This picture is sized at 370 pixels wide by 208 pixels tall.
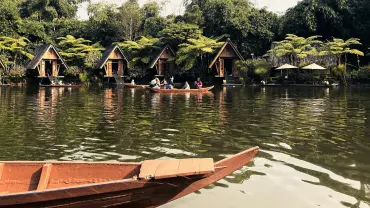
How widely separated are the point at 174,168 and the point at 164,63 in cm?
3626

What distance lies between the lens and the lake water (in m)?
5.32

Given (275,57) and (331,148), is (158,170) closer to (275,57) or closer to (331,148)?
(331,148)

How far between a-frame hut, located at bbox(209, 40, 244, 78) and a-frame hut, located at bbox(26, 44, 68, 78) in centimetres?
1567

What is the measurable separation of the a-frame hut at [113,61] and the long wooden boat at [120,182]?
34536 mm

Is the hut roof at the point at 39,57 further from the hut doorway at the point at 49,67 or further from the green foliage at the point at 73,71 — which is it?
the hut doorway at the point at 49,67

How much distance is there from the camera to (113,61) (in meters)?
40.2

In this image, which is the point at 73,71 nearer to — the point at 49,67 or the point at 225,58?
the point at 49,67

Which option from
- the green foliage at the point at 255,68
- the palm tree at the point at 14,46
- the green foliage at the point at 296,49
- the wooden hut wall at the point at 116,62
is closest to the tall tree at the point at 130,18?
the wooden hut wall at the point at 116,62

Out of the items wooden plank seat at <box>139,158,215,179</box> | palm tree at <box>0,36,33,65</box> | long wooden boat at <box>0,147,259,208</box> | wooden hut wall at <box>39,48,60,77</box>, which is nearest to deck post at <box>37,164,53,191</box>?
long wooden boat at <box>0,147,259,208</box>

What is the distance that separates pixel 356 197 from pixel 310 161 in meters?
1.85

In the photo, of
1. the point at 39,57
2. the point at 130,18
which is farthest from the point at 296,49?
the point at 39,57

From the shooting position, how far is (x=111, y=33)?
47188mm

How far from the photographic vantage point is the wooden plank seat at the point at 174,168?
386 centimetres

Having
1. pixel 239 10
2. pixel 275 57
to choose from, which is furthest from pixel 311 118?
pixel 239 10
